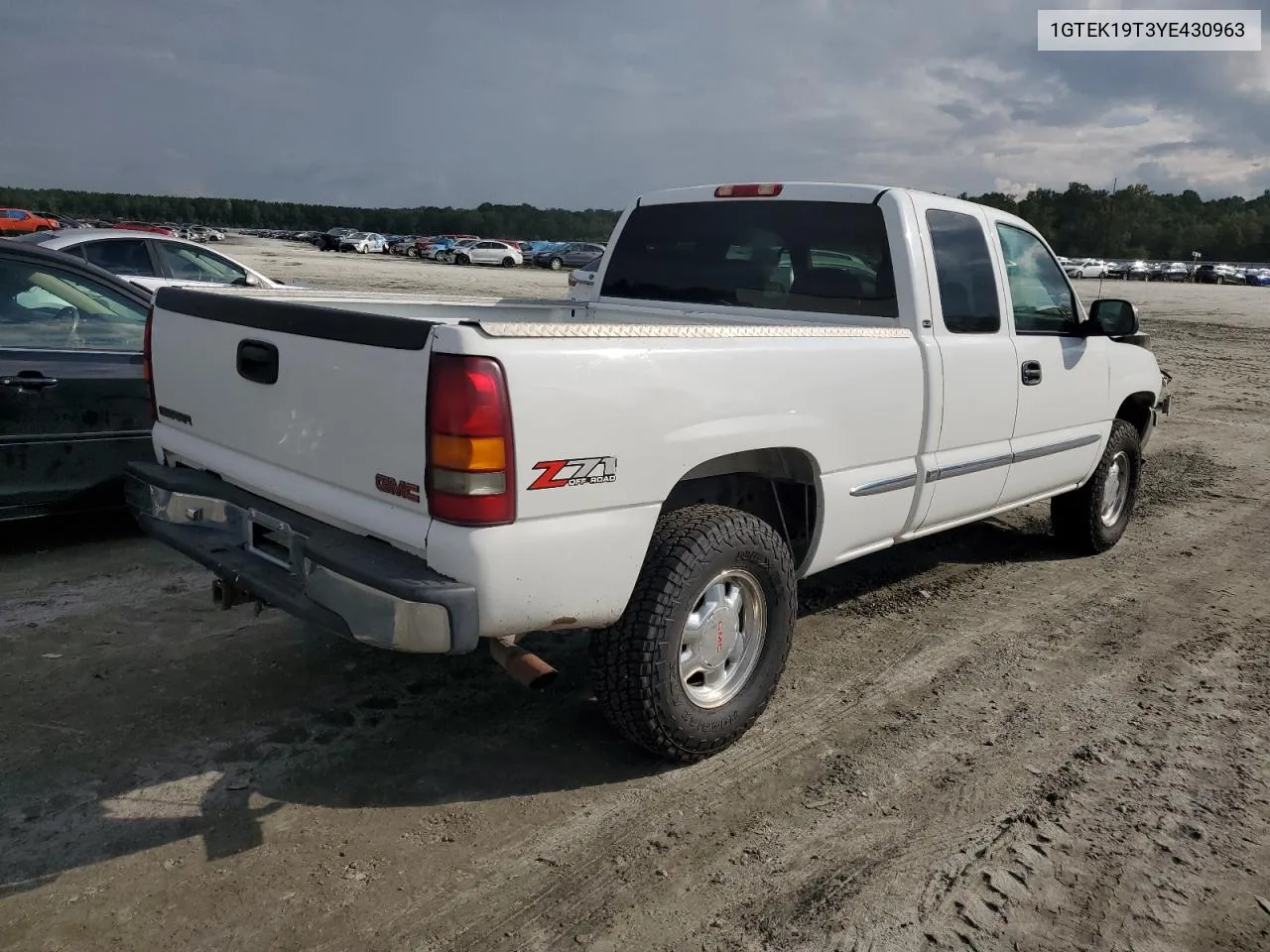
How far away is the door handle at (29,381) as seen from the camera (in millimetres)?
4949

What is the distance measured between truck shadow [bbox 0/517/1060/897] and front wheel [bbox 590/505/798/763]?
0.27 metres

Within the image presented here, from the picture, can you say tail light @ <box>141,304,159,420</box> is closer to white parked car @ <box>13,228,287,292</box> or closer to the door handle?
the door handle

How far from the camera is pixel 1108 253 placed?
321 feet

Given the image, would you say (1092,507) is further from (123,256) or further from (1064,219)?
(1064,219)

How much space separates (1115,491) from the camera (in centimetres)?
634

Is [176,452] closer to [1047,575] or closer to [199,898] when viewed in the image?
[199,898]

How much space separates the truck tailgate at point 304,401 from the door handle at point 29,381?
158 centimetres

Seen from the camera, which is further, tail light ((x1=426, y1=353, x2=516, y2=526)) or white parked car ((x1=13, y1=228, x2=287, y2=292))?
white parked car ((x1=13, y1=228, x2=287, y2=292))

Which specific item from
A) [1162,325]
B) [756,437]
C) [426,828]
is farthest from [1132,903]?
[1162,325]

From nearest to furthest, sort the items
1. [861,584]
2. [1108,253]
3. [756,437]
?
[756,437]
[861,584]
[1108,253]

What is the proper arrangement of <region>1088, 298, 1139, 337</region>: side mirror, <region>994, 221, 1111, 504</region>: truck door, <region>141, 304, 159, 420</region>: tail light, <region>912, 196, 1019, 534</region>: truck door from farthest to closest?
1. <region>1088, 298, 1139, 337</region>: side mirror
2. <region>994, 221, 1111, 504</region>: truck door
3. <region>912, 196, 1019, 534</region>: truck door
4. <region>141, 304, 159, 420</region>: tail light

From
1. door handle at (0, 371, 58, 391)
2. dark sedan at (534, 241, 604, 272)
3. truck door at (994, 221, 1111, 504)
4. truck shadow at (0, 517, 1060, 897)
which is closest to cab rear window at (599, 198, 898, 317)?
truck door at (994, 221, 1111, 504)

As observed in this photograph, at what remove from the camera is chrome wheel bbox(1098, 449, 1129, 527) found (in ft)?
20.1

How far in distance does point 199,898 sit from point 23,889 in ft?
1.53
